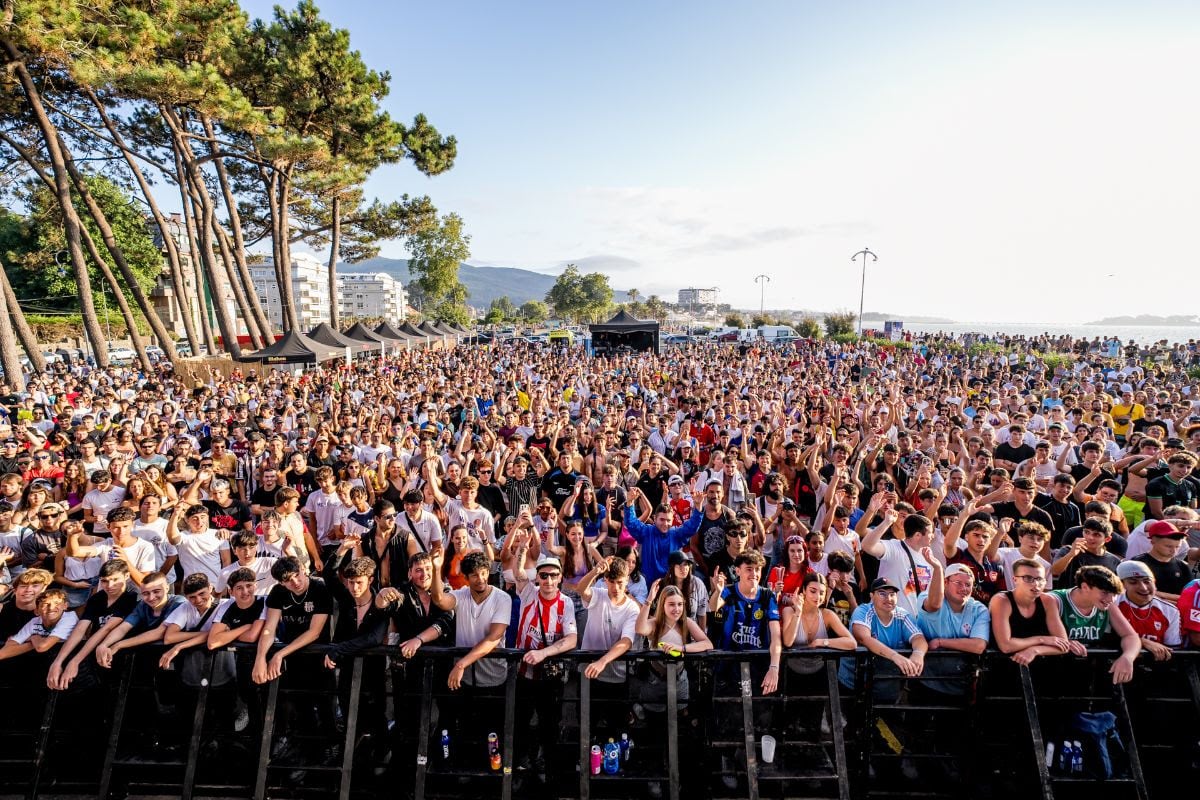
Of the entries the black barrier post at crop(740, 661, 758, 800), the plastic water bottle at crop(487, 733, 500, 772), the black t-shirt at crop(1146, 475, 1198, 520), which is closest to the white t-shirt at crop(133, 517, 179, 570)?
the plastic water bottle at crop(487, 733, 500, 772)

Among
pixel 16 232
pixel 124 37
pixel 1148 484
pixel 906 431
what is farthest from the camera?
pixel 16 232

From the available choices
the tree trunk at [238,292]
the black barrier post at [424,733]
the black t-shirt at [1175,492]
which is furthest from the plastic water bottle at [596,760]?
the tree trunk at [238,292]

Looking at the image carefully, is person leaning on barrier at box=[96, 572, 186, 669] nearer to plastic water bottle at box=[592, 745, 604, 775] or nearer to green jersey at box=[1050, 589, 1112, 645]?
plastic water bottle at box=[592, 745, 604, 775]

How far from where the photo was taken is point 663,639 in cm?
341

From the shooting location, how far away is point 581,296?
94000mm

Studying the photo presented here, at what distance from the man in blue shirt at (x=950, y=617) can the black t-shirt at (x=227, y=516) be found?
5.93 metres

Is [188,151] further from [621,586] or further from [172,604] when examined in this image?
[621,586]

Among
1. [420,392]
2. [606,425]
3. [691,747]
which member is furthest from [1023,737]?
[420,392]

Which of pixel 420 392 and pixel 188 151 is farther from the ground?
pixel 188 151

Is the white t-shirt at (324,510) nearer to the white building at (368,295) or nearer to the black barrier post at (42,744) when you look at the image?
the black barrier post at (42,744)

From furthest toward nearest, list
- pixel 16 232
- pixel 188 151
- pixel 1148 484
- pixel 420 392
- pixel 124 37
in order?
1. pixel 16 232
2. pixel 188 151
3. pixel 420 392
4. pixel 124 37
5. pixel 1148 484

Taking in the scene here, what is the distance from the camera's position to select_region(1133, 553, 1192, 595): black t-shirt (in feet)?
11.9

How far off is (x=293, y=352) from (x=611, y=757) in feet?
58.0

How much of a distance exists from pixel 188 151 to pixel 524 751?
24.3 metres
